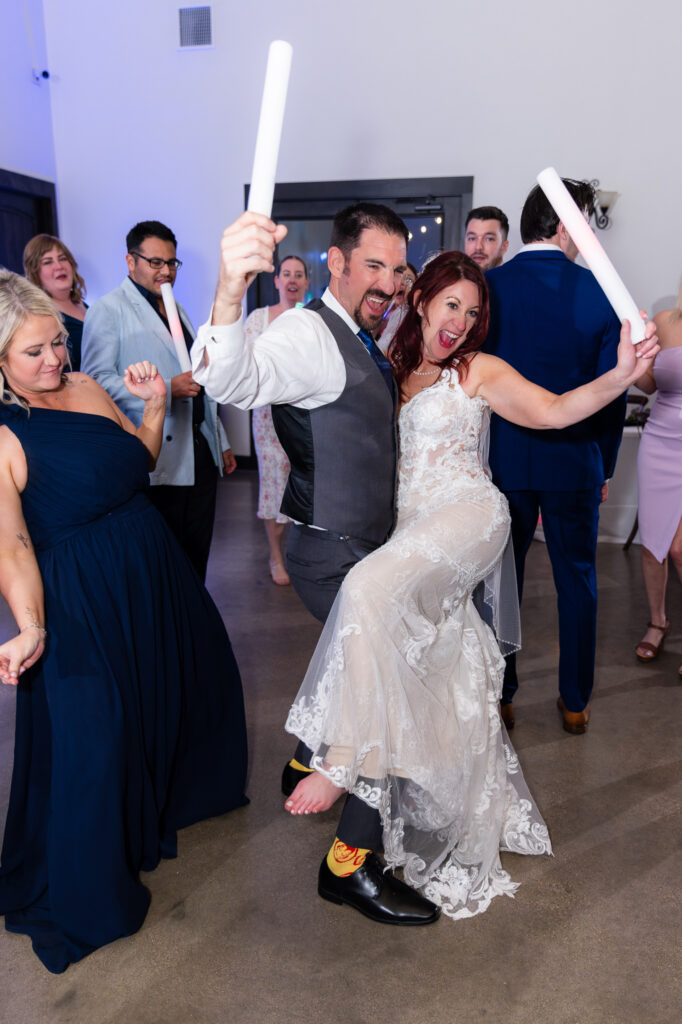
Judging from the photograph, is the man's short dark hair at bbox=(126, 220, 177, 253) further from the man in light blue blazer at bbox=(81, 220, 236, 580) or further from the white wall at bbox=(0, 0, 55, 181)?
the white wall at bbox=(0, 0, 55, 181)

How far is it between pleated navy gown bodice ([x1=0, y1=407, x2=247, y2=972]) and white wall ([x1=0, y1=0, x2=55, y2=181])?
5650 millimetres

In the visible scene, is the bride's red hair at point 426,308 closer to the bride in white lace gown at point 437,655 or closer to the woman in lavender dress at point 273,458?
the bride in white lace gown at point 437,655

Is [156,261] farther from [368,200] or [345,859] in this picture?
[368,200]

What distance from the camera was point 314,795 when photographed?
175cm

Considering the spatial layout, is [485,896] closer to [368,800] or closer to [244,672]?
[368,800]

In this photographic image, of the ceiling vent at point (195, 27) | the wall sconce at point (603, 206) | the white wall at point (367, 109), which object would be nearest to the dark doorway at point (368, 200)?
the white wall at point (367, 109)

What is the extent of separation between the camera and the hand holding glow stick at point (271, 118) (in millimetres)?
1047

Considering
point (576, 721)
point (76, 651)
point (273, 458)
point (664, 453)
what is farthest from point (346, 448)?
point (273, 458)

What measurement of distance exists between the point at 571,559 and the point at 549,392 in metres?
0.85

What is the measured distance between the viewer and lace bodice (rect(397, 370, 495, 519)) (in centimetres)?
199

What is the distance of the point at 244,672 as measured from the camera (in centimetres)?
318

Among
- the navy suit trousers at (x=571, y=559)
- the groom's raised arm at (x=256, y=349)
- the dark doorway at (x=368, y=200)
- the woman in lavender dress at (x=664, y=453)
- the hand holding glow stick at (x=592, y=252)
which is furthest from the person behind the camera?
→ the dark doorway at (x=368, y=200)

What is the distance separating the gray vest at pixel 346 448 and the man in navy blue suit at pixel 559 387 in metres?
0.81

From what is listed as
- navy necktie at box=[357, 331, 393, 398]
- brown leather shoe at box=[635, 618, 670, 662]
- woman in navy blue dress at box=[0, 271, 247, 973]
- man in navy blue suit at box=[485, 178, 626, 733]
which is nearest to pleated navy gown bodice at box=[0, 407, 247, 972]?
woman in navy blue dress at box=[0, 271, 247, 973]
